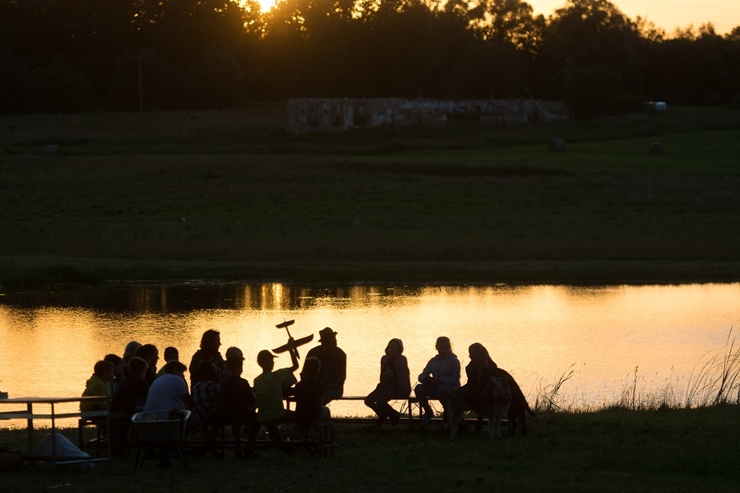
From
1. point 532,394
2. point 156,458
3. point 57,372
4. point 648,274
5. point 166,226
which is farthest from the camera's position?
point 166,226

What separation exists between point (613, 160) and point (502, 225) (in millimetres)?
20465

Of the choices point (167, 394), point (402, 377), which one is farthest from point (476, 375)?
point (167, 394)

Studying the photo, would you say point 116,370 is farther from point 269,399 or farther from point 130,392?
point 269,399

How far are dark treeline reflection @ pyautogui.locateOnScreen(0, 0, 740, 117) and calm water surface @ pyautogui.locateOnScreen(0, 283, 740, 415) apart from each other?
Result: 62803 millimetres

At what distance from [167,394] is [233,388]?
76 centimetres

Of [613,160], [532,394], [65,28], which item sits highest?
[65,28]

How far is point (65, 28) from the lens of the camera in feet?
351

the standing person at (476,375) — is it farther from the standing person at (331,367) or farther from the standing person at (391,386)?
the standing person at (331,367)

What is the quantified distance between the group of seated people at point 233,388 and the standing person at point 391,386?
0.01 metres

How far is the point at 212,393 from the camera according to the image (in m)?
14.1

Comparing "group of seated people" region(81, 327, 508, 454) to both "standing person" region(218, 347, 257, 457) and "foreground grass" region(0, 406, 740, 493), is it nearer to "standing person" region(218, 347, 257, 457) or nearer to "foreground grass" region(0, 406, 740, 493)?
"standing person" region(218, 347, 257, 457)

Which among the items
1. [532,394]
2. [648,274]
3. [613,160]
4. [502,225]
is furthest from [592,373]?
[613,160]

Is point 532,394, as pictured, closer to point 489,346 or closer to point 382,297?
point 489,346

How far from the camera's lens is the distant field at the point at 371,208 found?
3575cm
